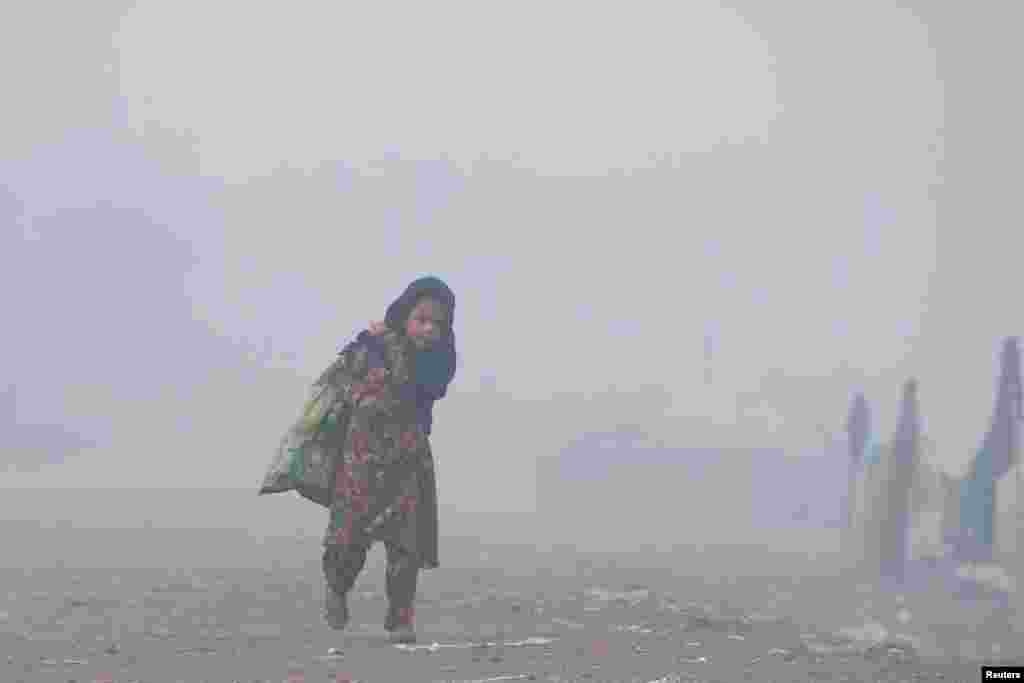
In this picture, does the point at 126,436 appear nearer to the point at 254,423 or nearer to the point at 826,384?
the point at 254,423

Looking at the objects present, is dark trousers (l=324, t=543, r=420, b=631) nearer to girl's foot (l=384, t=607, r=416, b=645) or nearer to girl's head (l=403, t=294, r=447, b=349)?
girl's foot (l=384, t=607, r=416, b=645)

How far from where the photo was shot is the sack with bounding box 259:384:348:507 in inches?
298

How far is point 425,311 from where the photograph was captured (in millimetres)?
7512

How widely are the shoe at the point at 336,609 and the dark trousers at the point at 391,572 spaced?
0.08 m

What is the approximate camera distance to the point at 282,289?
91375mm

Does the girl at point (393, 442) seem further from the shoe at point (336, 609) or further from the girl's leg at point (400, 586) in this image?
the shoe at point (336, 609)

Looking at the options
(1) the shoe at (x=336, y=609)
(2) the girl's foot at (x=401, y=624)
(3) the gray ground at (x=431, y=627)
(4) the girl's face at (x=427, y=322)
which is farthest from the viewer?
(1) the shoe at (x=336, y=609)

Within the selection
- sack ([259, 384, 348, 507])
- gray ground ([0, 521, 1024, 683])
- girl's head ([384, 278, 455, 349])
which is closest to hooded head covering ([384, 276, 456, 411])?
girl's head ([384, 278, 455, 349])

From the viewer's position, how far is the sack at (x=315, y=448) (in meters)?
7.58

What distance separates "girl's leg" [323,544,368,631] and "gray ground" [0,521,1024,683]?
12 centimetres

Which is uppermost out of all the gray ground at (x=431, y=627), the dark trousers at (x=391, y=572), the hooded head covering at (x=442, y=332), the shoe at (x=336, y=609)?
the hooded head covering at (x=442, y=332)

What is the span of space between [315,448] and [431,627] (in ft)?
6.23

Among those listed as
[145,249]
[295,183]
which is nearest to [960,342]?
[295,183]

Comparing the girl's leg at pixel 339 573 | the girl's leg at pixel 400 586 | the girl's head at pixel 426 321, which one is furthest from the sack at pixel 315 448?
the girl's head at pixel 426 321
